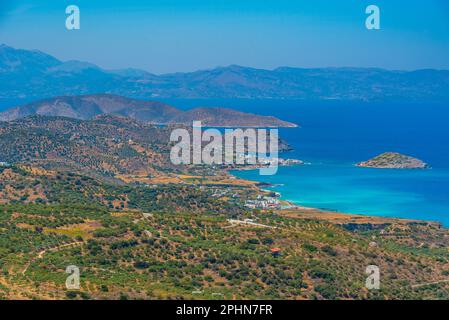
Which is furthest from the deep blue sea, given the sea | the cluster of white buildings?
the cluster of white buildings

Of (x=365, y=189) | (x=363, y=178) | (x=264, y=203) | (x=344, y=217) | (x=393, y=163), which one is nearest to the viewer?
(x=344, y=217)

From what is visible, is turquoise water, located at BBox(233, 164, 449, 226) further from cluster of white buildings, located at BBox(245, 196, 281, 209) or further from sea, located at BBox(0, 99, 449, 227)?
cluster of white buildings, located at BBox(245, 196, 281, 209)

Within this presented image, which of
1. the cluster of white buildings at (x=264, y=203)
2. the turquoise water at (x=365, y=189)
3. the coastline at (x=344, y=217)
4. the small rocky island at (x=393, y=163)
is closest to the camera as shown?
the coastline at (x=344, y=217)

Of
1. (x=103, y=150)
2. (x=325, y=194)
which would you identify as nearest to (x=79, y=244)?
(x=325, y=194)

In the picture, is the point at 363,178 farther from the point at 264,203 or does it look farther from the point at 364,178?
the point at 264,203

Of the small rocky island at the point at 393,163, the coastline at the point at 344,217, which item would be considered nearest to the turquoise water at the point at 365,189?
the small rocky island at the point at 393,163

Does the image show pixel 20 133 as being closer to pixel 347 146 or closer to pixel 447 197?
pixel 447 197

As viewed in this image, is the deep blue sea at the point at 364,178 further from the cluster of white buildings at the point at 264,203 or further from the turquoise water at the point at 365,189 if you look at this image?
the cluster of white buildings at the point at 264,203

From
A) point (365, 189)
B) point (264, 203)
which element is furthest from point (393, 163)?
point (264, 203)
